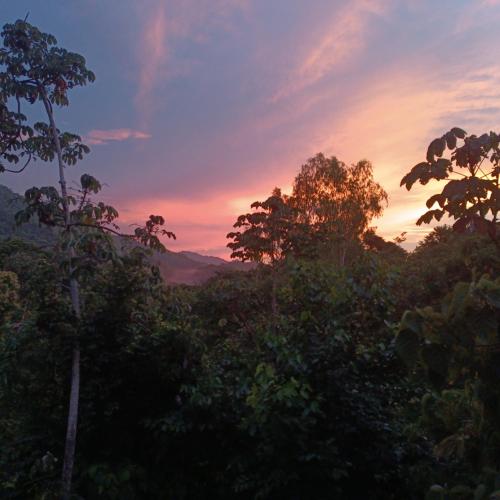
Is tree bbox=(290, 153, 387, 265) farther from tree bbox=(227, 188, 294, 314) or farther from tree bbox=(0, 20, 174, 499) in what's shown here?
tree bbox=(0, 20, 174, 499)

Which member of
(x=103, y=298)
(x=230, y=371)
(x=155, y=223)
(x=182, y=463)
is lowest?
(x=182, y=463)

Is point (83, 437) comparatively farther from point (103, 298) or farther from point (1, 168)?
point (1, 168)

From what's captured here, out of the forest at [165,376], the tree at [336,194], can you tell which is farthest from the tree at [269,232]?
the forest at [165,376]

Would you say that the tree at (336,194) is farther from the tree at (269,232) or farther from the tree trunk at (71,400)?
the tree trunk at (71,400)

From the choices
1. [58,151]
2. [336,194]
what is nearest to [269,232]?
[336,194]

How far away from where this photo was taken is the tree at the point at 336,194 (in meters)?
30.2

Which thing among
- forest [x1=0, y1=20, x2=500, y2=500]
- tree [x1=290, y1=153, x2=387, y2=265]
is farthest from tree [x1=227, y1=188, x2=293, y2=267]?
forest [x1=0, y1=20, x2=500, y2=500]

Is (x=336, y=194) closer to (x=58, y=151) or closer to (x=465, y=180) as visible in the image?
(x=58, y=151)

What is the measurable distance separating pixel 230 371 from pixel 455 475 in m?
2.43

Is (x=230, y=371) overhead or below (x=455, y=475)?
overhead

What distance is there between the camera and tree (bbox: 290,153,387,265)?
3023 centimetres

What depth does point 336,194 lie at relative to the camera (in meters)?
30.5

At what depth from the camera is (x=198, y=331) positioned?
5.09m

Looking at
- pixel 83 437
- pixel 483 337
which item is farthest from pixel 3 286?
pixel 483 337
